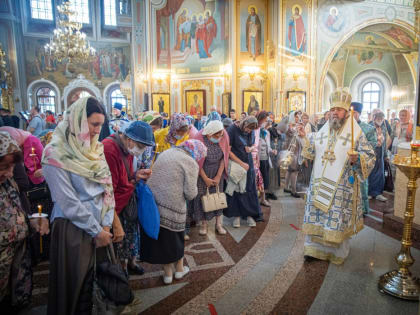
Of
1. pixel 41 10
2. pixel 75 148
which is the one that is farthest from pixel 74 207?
pixel 41 10

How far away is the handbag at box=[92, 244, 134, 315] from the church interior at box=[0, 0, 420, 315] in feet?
0.90

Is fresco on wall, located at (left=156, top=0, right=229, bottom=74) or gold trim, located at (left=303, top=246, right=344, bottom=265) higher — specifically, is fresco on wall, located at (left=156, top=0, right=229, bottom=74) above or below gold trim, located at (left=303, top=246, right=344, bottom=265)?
above

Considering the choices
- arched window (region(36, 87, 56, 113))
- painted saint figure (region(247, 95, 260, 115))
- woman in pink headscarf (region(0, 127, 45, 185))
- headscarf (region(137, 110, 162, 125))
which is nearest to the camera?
woman in pink headscarf (region(0, 127, 45, 185))

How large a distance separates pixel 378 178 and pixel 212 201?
3.75 m

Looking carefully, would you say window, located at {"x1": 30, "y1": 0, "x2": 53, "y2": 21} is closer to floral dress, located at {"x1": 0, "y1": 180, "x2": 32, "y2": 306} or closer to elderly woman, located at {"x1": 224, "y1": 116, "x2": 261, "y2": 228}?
elderly woman, located at {"x1": 224, "y1": 116, "x2": 261, "y2": 228}

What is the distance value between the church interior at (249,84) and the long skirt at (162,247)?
32 centimetres

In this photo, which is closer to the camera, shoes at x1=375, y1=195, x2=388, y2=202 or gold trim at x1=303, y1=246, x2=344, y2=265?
gold trim at x1=303, y1=246, x2=344, y2=265

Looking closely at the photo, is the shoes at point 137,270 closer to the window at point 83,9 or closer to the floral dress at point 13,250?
the floral dress at point 13,250

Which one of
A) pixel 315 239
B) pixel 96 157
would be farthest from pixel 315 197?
pixel 96 157

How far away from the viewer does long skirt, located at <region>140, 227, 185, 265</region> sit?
8.89 ft

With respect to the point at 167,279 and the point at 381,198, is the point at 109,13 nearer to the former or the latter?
the point at 381,198

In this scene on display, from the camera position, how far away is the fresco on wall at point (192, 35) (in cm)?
1362

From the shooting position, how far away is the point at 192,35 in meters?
14.2

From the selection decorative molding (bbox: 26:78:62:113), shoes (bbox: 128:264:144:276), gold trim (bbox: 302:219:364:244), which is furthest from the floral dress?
decorative molding (bbox: 26:78:62:113)
